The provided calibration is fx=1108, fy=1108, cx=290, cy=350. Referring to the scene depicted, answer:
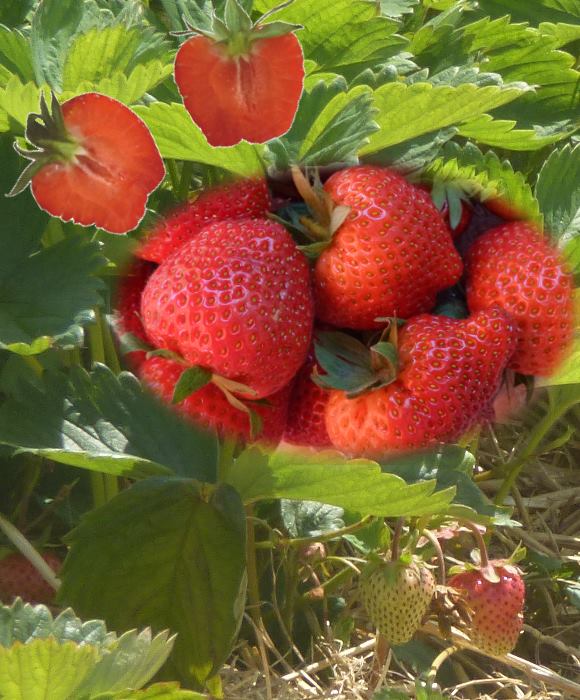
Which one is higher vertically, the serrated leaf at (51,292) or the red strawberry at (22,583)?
the serrated leaf at (51,292)

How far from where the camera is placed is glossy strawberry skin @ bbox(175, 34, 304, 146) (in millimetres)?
414

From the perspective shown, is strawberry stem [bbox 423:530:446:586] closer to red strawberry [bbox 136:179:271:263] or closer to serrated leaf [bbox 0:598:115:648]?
serrated leaf [bbox 0:598:115:648]

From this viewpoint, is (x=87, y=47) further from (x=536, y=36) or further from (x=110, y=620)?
(x=536, y=36)

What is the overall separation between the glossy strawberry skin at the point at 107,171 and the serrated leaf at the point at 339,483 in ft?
0.48

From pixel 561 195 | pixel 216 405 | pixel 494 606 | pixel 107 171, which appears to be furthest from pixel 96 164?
pixel 494 606

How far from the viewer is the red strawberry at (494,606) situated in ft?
2.88

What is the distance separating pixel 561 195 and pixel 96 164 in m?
0.23

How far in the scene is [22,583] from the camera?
89 cm

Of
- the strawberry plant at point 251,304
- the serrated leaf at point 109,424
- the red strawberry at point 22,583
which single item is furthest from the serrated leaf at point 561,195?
the red strawberry at point 22,583

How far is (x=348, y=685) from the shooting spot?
0.98 metres

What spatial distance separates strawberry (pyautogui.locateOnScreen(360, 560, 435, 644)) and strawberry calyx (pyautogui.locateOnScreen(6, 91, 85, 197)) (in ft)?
1.57

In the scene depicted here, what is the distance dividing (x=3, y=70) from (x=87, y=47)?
5 cm

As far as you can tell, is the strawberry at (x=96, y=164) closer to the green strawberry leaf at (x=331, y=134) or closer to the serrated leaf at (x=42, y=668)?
the green strawberry leaf at (x=331, y=134)

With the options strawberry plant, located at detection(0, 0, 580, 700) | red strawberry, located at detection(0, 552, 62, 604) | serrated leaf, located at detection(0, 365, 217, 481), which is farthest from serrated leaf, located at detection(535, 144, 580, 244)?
red strawberry, located at detection(0, 552, 62, 604)
